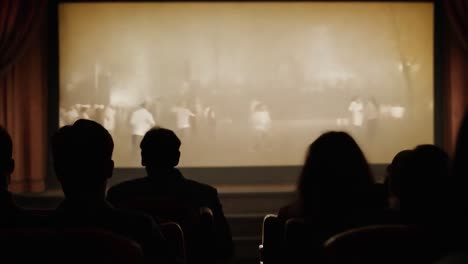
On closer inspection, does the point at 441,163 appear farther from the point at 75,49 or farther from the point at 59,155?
the point at 75,49

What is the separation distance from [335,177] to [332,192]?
0.06 meters

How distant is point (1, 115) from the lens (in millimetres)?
5785

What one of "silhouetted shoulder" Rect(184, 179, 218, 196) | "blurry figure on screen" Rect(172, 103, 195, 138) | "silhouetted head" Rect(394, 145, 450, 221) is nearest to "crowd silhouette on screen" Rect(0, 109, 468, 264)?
"silhouetted head" Rect(394, 145, 450, 221)

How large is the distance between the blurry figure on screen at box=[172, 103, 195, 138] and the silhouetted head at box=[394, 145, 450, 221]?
418 cm

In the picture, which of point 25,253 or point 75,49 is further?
point 75,49

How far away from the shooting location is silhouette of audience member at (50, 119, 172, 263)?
182cm

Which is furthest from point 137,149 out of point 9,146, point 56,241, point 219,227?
point 56,241

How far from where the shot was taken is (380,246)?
1.47 metres

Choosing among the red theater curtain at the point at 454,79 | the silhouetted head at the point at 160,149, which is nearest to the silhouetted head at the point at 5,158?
the silhouetted head at the point at 160,149

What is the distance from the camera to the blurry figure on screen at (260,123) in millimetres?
6020

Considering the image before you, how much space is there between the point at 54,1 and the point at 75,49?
0.47 metres

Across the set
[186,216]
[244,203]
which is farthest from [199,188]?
[244,203]

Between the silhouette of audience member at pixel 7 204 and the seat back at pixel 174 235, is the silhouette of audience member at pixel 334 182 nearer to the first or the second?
the seat back at pixel 174 235

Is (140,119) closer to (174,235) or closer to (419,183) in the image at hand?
(174,235)
